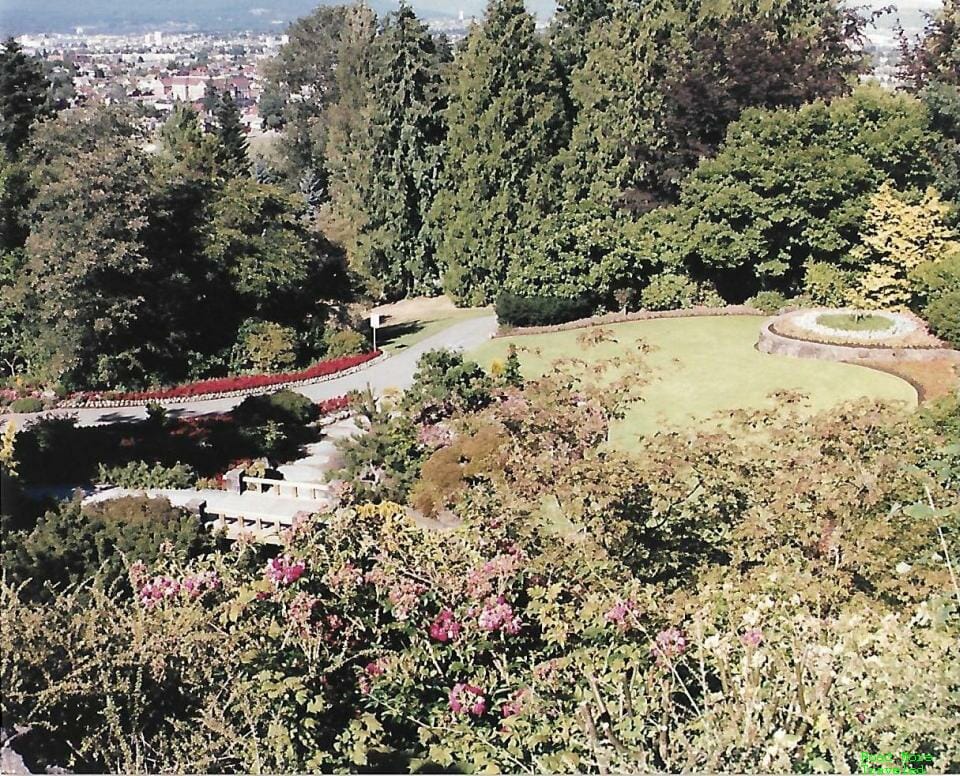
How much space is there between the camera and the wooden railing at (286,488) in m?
11.1

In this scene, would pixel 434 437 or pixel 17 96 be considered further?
pixel 17 96

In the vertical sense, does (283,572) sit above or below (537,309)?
above

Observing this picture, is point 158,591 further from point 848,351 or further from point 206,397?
point 848,351

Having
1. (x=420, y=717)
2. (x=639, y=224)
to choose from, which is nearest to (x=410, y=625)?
(x=420, y=717)

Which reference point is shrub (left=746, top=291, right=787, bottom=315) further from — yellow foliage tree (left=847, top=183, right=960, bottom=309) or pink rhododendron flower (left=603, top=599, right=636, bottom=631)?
pink rhododendron flower (left=603, top=599, right=636, bottom=631)

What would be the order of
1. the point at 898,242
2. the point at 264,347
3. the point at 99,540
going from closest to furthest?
the point at 99,540 → the point at 898,242 → the point at 264,347

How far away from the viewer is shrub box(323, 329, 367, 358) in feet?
68.1

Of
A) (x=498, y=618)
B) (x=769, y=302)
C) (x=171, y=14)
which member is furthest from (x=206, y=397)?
(x=498, y=618)

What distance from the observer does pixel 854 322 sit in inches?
729

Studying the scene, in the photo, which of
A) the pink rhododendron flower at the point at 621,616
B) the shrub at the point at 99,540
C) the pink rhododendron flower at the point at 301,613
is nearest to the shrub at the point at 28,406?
the shrub at the point at 99,540

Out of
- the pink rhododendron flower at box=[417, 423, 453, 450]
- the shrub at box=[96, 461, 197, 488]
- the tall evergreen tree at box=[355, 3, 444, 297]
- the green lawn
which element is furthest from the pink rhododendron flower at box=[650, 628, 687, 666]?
the tall evergreen tree at box=[355, 3, 444, 297]

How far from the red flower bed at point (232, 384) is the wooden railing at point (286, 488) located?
6504 millimetres

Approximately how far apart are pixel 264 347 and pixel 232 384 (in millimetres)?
1678

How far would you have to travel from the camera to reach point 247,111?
5062 cm
